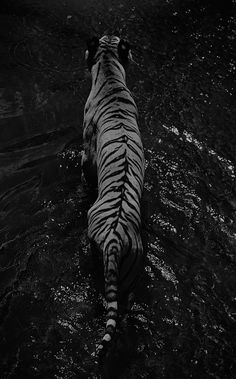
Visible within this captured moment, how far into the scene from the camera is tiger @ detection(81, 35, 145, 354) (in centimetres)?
242

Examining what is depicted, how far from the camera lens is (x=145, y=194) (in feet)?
12.0

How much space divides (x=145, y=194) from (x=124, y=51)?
1071mm

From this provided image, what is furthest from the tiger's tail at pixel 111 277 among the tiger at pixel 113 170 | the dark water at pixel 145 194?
the dark water at pixel 145 194

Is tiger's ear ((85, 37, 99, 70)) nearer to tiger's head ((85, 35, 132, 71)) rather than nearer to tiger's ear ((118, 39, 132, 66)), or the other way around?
tiger's head ((85, 35, 132, 71))

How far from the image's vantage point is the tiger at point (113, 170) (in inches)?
95.3

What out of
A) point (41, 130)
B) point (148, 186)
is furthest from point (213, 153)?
point (41, 130)

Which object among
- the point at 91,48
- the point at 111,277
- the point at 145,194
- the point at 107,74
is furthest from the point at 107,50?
the point at 111,277

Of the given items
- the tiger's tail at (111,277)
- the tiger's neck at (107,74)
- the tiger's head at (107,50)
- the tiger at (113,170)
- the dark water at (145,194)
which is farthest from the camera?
the tiger's head at (107,50)

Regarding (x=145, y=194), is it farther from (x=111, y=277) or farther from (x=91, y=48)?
(x=111, y=277)

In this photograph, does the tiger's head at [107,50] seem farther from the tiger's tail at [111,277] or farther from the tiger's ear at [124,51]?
the tiger's tail at [111,277]

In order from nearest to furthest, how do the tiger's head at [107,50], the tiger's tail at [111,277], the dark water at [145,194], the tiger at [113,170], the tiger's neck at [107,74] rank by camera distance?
the tiger's tail at [111,277] → the tiger at [113,170] → the dark water at [145,194] → the tiger's neck at [107,74] → the tiger's head at [107,50]

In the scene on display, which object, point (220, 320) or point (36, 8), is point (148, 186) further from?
point (36, 8)

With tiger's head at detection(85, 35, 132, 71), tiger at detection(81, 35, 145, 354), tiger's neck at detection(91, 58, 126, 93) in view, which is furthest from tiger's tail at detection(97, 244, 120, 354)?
tiger's head at detection(85, 35, 132, 71)

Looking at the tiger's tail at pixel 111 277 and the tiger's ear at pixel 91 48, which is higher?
the tiger's ear at pixel 91 48
